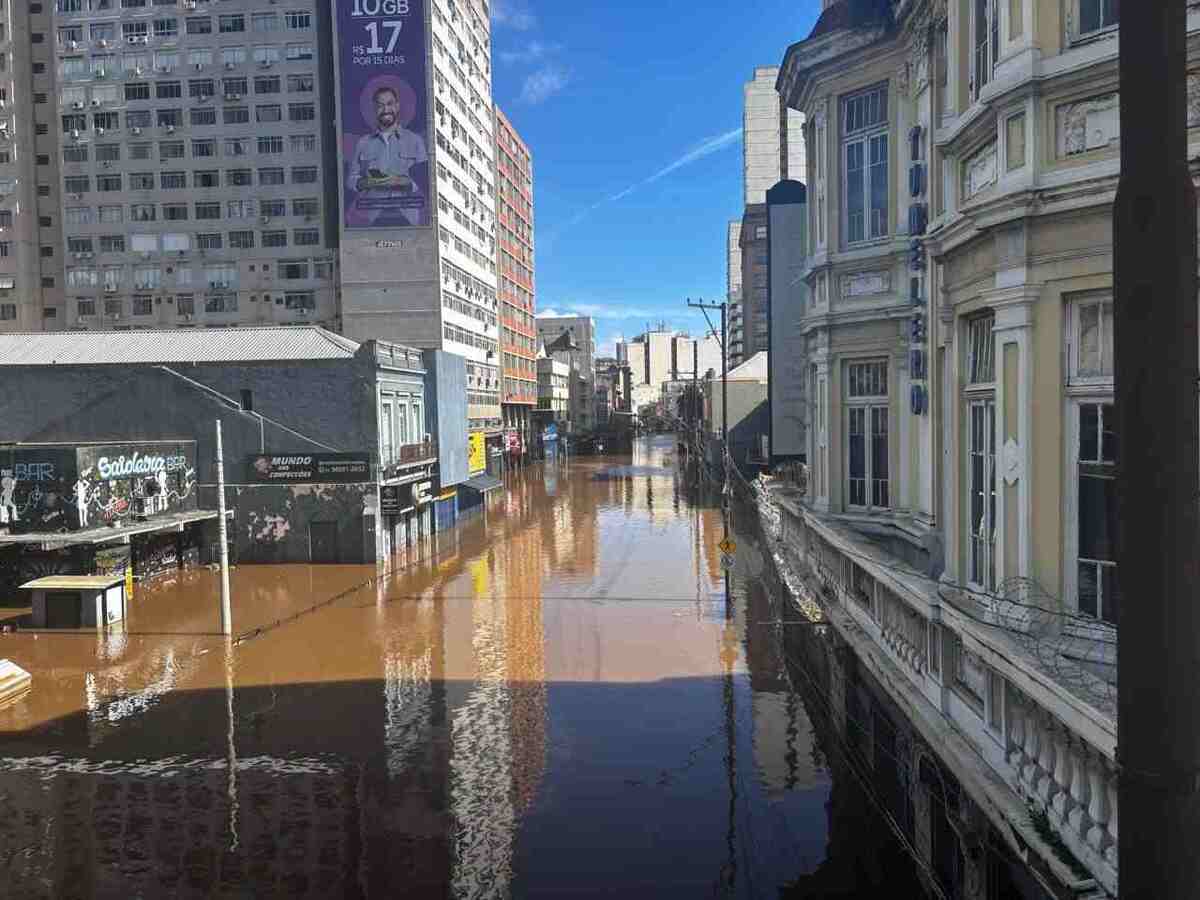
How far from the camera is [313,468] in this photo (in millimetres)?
30266

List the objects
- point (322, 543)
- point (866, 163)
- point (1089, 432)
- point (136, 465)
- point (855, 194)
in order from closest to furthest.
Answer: point (1089, 432) → point (866, 163) → point (855, 194) → point (136, 465) → point (322, 543)

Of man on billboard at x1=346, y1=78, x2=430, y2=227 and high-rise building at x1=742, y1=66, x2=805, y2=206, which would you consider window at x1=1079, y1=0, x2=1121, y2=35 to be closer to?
man on billboard at x1=346, y1=78, x2=430, y2=227

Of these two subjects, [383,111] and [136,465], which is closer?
[136,465]

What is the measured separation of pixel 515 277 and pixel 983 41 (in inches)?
2978

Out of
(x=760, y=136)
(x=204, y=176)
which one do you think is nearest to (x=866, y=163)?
(x=204, y=176)

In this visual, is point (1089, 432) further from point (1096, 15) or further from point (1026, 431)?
point (1096, 15)

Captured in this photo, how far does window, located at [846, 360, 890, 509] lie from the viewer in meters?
15.1

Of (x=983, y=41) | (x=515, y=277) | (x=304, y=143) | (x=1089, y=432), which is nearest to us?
(x=1089, y=432)

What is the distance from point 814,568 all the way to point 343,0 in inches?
1953

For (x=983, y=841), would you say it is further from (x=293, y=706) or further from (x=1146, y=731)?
(x=293, y=706)

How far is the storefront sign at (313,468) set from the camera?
3023cm

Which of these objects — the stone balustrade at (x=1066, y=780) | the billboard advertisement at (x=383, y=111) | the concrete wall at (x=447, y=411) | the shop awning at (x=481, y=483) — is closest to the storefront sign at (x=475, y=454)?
the shop awning at (x=481, y=483)

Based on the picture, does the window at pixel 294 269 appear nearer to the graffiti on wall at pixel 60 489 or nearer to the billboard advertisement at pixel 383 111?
the billboard advertisement at pixel 383 111

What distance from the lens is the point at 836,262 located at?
1552 centimetres
